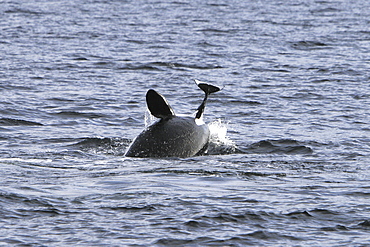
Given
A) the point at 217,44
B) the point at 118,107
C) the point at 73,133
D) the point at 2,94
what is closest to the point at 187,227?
the point at 73,133

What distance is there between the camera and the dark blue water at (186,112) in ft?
32.4

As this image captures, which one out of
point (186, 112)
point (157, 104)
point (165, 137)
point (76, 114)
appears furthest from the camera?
point (186, 112)

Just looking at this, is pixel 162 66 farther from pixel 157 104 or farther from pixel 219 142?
pixel 157 104

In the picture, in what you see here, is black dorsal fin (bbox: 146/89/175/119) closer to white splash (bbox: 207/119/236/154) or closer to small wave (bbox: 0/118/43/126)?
white splash (bbox: 207/119/236/154)

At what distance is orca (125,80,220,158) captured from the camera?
1383cm

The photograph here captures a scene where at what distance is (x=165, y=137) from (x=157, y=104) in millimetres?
577

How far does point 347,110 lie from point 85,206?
1100 cm

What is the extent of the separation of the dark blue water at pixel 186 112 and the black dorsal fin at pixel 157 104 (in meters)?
0.93

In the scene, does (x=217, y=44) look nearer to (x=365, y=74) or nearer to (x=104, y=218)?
(x=365, y=74)

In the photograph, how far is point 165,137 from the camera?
14.0 metres

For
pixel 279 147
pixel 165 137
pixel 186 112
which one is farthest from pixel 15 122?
pixel 279 147

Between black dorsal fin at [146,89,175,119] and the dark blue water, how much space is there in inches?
36.6

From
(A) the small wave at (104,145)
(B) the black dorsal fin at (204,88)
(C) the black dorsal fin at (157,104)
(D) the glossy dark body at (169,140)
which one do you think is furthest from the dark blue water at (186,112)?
(C) the black dorsal fin at (157,104)

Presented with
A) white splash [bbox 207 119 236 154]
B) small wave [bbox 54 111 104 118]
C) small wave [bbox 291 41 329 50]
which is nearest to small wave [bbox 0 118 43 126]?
small wave [bbox 54 111 104 118]
